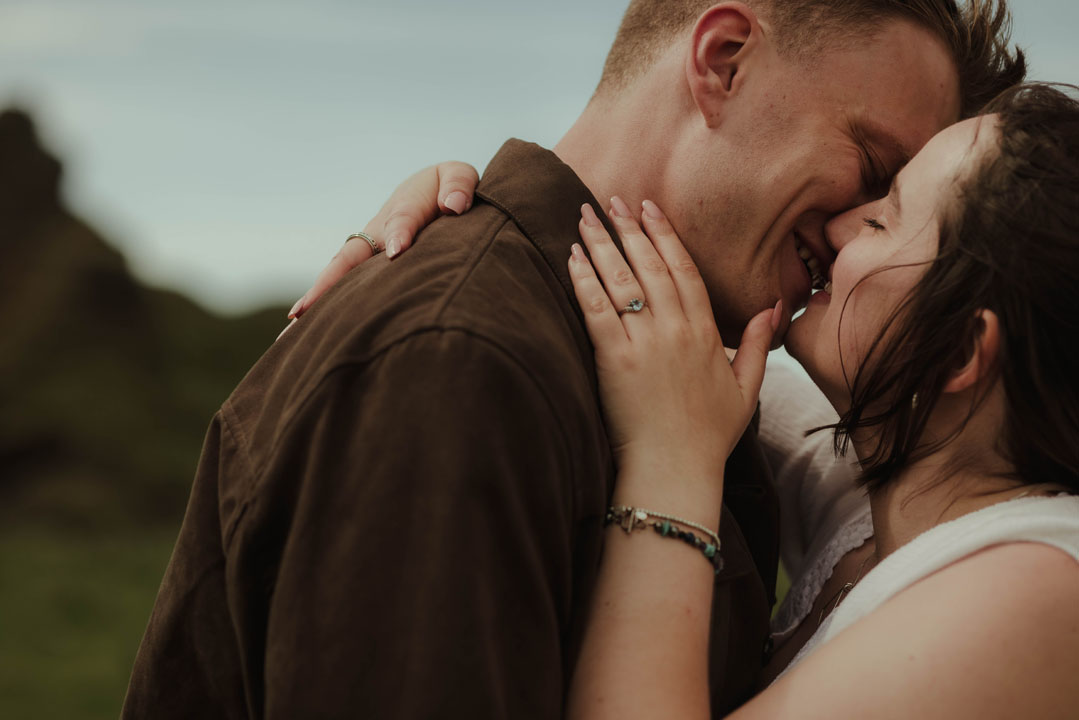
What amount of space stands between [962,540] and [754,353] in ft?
1.99

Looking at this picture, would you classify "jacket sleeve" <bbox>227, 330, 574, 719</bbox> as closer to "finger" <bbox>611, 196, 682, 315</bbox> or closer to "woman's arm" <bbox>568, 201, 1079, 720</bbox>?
"woman's arm" <bbox>568, 201, 1079, 720</bbox>

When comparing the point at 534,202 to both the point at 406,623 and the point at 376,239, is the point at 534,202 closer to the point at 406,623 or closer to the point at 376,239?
the point at 376,239

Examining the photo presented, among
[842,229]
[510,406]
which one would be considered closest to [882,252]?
[842,229]

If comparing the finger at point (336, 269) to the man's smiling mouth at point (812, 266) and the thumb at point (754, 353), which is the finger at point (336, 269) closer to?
the thumb at point (754, 353)

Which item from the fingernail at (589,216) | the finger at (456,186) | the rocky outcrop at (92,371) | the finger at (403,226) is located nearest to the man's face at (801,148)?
the fingernail at (589,216)

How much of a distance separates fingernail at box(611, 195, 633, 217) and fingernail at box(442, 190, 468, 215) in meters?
0.34

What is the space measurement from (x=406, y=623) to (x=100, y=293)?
9.35 m

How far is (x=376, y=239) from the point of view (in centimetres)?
242

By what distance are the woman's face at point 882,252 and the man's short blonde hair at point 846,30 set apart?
0.35m

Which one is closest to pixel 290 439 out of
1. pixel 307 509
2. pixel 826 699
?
pixel 307 509

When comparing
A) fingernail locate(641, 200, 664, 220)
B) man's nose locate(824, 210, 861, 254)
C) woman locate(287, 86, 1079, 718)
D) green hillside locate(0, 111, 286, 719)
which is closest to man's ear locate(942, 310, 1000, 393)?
woman locate(287, 86, 1079, 718)

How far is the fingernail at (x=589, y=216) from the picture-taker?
86.7 inches

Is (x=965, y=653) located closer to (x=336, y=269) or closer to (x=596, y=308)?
(x=596, y=308)

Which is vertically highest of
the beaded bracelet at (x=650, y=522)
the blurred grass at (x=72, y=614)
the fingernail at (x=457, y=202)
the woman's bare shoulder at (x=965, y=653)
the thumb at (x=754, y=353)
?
the fingernail at (x=457, y=202)
